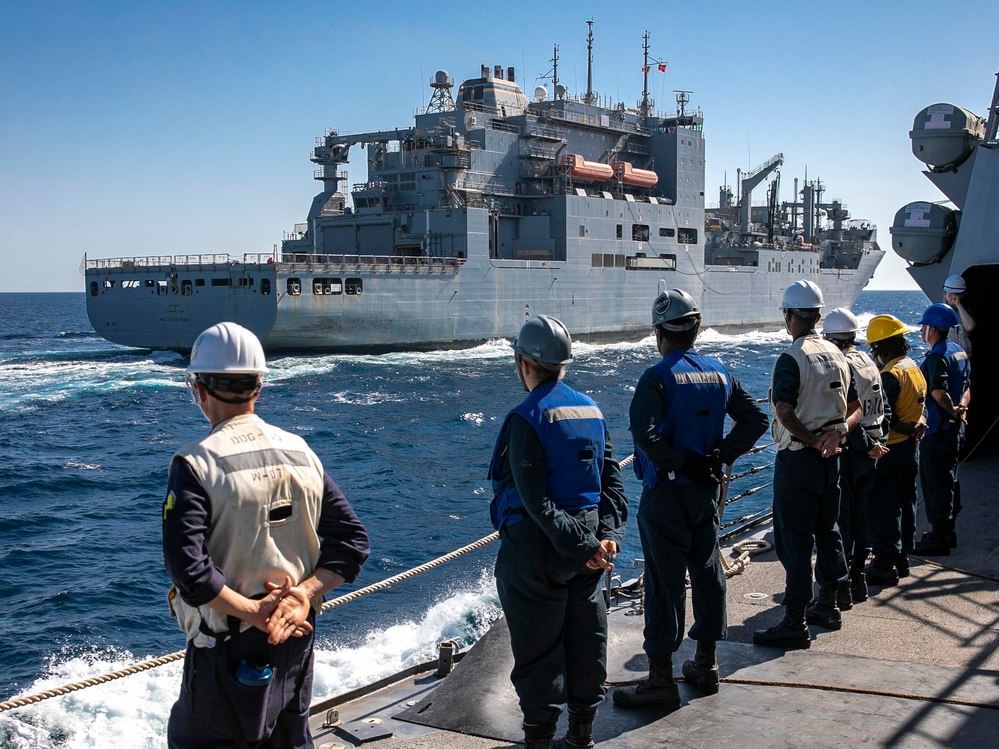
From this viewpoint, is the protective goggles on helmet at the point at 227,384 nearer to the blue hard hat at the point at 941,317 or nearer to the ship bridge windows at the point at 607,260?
the blue hard hat at the point at 941,317

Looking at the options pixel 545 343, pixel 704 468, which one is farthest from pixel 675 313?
pixel 545 343

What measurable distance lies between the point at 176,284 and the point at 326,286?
580 centimetres

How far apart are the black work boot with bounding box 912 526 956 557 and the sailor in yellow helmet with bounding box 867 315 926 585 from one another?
692 millimetres

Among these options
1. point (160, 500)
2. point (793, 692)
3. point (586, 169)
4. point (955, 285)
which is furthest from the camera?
point (586, 169)

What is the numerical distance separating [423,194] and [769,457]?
79.3ft

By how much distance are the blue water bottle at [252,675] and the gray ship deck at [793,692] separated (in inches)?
57.7

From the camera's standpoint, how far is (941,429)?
6.61 m

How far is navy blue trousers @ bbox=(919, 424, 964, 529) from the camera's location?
6531mm

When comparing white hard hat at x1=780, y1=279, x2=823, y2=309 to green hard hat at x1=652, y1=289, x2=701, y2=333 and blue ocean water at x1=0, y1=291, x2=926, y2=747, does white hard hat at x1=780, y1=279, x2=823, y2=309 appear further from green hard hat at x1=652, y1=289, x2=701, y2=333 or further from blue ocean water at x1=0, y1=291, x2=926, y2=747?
blue ocean water at x1=0, y1=291, x2=926, y2=747

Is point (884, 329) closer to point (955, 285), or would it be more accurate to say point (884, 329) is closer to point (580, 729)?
point (955, 285)

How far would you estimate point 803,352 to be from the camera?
15.3ft

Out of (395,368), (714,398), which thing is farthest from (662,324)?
(395,368)

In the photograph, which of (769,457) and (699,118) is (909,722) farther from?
(699,118)

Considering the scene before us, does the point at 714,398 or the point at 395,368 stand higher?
the point at 714,398
